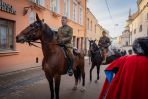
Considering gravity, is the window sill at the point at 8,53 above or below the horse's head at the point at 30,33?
below

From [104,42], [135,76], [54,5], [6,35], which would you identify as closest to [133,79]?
[135,76]

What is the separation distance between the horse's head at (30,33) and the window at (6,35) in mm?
7043

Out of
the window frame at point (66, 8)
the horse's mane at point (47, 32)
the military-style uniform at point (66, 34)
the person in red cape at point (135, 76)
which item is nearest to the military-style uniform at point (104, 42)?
the military-style uniform at point (66, 34)

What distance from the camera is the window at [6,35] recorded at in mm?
14042

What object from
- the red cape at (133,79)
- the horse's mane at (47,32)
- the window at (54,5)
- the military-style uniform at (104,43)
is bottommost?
the red cape at (133,79)

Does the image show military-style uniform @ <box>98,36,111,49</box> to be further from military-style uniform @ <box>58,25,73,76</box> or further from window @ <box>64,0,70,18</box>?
window @ <box>64,0,70,18</box>

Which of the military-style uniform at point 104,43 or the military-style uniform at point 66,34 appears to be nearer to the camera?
the military-style uniform at point 66,34

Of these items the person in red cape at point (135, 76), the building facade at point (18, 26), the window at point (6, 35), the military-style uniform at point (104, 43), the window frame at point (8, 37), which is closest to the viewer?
the person in red cape at point (135, 76)

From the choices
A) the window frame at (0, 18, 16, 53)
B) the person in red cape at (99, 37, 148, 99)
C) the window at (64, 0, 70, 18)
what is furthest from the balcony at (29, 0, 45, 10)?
the person in red cape at (99, 37, 148, 99)

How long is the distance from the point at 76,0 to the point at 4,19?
17.5 m

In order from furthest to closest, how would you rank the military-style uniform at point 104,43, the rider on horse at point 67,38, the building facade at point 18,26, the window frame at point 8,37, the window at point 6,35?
1. the window frame at point 8,37
2. the window at point 6,35
3. the building facade at point 18,26
4. the military-style uniform at point 104,43
5. the rider on horse at point 67,38

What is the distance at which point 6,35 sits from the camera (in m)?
14.4

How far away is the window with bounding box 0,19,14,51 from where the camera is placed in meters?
14.0

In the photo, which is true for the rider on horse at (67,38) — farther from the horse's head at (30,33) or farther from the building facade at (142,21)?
the building facade at (142,21)
